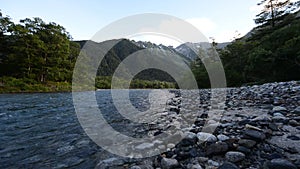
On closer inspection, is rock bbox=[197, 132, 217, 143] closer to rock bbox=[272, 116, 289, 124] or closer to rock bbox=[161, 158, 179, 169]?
rock bbox=[161, 158, 179, 169]

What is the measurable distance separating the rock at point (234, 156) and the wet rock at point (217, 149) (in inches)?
3.4

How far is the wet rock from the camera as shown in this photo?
6.46ft

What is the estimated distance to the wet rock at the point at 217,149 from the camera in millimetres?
1968

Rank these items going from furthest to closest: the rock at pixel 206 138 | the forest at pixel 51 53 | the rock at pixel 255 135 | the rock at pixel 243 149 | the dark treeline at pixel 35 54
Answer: the dark treeline at pixel 35 54 → the forest at pixel 51 53 → the rock at pixel 206 138 → the rock at pixel 255 135 → the rock at pixel 243 149

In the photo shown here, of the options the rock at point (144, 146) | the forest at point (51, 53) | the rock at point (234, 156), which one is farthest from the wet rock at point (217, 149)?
the forest at point (51, 53)

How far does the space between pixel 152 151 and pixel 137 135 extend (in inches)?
36.9

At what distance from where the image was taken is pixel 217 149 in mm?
1988

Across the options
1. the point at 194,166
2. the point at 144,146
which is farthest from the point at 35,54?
the point at 194,166

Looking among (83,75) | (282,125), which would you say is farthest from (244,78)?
(83,75)

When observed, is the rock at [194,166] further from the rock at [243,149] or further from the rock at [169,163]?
the rock at [243,149]

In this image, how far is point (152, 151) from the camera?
2.30 meters

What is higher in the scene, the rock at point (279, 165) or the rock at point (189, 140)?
the rock at point (279, 165)

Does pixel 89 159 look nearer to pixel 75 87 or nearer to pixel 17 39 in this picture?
pixel 75 87

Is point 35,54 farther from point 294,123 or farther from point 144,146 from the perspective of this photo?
point 294,123
